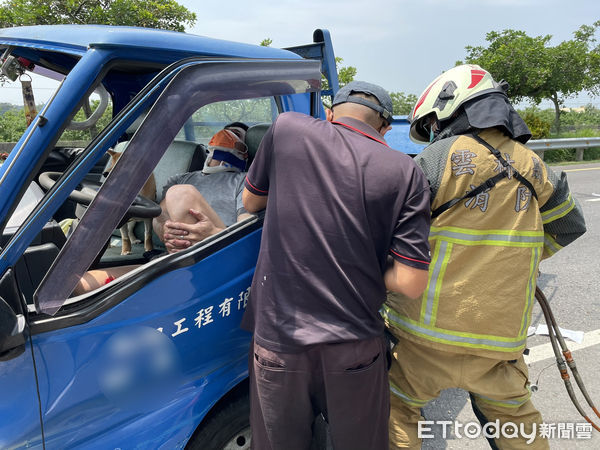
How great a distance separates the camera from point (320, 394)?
152 centimetres

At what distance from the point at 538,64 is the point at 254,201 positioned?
75.2ft

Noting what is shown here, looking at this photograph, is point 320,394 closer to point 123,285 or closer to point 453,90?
point 123,285

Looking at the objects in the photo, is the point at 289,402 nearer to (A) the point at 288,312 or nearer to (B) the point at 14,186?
(A) the point at 288,312

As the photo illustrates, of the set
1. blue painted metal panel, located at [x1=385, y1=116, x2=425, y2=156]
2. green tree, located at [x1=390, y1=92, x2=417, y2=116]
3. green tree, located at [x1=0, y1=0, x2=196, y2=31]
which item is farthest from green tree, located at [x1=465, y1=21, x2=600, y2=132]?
blue painted metal panel, located at [x1=385, y1=116, x2=425, y2=156]

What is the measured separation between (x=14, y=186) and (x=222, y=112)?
1.25m

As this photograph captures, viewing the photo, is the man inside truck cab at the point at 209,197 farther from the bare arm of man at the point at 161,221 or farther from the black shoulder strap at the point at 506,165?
the black shoulder strap at the point at 506,165

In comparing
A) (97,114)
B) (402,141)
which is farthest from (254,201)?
(402,141)

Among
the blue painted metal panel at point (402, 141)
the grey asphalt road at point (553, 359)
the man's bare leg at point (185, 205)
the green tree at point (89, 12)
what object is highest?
the green tree at point (89, 12)

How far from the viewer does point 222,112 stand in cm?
229

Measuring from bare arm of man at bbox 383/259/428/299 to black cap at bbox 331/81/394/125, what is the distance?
21.6 inches

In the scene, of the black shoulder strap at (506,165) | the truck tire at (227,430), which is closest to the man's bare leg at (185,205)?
the truck tire at (227,430)

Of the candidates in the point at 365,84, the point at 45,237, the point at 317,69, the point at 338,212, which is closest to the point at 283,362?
the point at 338,212

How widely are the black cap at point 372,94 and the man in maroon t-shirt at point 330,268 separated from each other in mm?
153

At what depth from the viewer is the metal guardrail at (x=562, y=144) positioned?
39.4 feet
